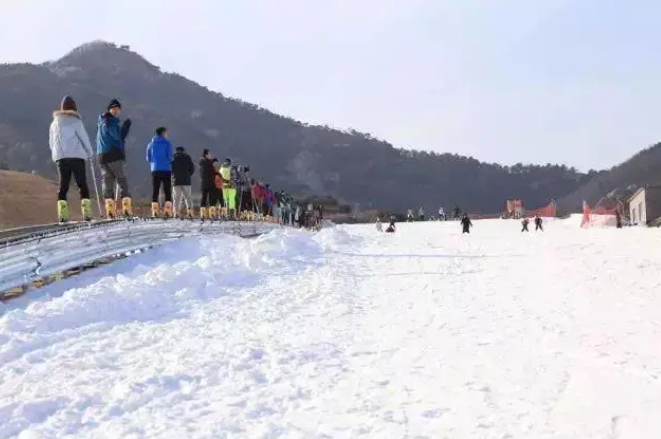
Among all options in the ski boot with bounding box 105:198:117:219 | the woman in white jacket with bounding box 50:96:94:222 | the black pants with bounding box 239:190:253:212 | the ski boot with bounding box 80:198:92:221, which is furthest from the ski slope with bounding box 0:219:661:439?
the black pants with bounding box 239:190:253:212

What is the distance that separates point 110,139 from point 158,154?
9.52 feet

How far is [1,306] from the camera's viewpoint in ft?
26.3

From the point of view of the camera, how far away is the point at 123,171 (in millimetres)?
14438

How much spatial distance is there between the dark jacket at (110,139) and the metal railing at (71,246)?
1465 millimetres

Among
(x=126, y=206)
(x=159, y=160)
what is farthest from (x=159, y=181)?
(x=126, y=206)

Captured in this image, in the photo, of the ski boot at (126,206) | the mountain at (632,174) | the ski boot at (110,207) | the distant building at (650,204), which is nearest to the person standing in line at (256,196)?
the ski boot at (126,206)

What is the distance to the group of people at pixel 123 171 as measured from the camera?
12203 mm

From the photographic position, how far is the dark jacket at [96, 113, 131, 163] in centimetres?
1399

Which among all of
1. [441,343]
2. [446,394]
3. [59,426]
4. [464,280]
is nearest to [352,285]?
[464,280]

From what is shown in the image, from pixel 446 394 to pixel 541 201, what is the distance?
188228mm

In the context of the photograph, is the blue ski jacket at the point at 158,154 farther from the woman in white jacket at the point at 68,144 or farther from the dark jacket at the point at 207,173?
the dark jacket at the point at 207,173

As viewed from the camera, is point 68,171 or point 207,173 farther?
point 207,173

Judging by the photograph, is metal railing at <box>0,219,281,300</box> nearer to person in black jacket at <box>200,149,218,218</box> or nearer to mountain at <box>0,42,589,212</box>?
person in black jacket at <box>200,149,218,218</box>

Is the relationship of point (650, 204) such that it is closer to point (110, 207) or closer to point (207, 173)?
point (207, 173)
